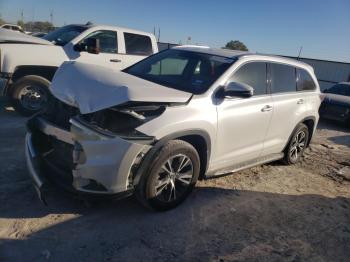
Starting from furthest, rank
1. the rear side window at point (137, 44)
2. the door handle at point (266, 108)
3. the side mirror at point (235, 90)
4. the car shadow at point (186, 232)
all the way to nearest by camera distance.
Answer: the rear side window at point (137, 44), the door handle at point (266, 108), the side mirror at point (235, 90), the car shadow at point (186, 232)

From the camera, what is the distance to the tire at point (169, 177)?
3844mm

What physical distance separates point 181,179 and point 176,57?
1941mm

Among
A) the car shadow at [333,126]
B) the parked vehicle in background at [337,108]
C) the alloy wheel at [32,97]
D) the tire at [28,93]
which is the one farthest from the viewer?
the parked vehicle in background at [337,108]

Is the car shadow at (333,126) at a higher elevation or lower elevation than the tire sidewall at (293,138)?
lower

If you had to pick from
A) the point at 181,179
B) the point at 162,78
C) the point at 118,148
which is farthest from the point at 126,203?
the point at 162,78

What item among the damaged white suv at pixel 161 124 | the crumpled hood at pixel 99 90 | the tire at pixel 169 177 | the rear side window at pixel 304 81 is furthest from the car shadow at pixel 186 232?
the rear side window at pixel 304 81

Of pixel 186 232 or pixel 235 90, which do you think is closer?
pixel 186 232

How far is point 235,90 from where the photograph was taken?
4.38 metres

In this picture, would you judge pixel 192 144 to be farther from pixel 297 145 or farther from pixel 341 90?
pixel 341 90

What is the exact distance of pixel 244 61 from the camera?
16.0 feet

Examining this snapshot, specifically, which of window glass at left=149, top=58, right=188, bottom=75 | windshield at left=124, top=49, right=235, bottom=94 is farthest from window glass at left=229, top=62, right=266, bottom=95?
window glass at left=149, top=58, right=188, bottom=75

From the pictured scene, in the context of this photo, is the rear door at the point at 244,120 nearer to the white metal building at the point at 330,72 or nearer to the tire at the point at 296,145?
the tire at the point at 296,145

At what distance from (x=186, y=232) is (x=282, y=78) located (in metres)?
2.92

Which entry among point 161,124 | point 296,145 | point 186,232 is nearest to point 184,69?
point 161,124
